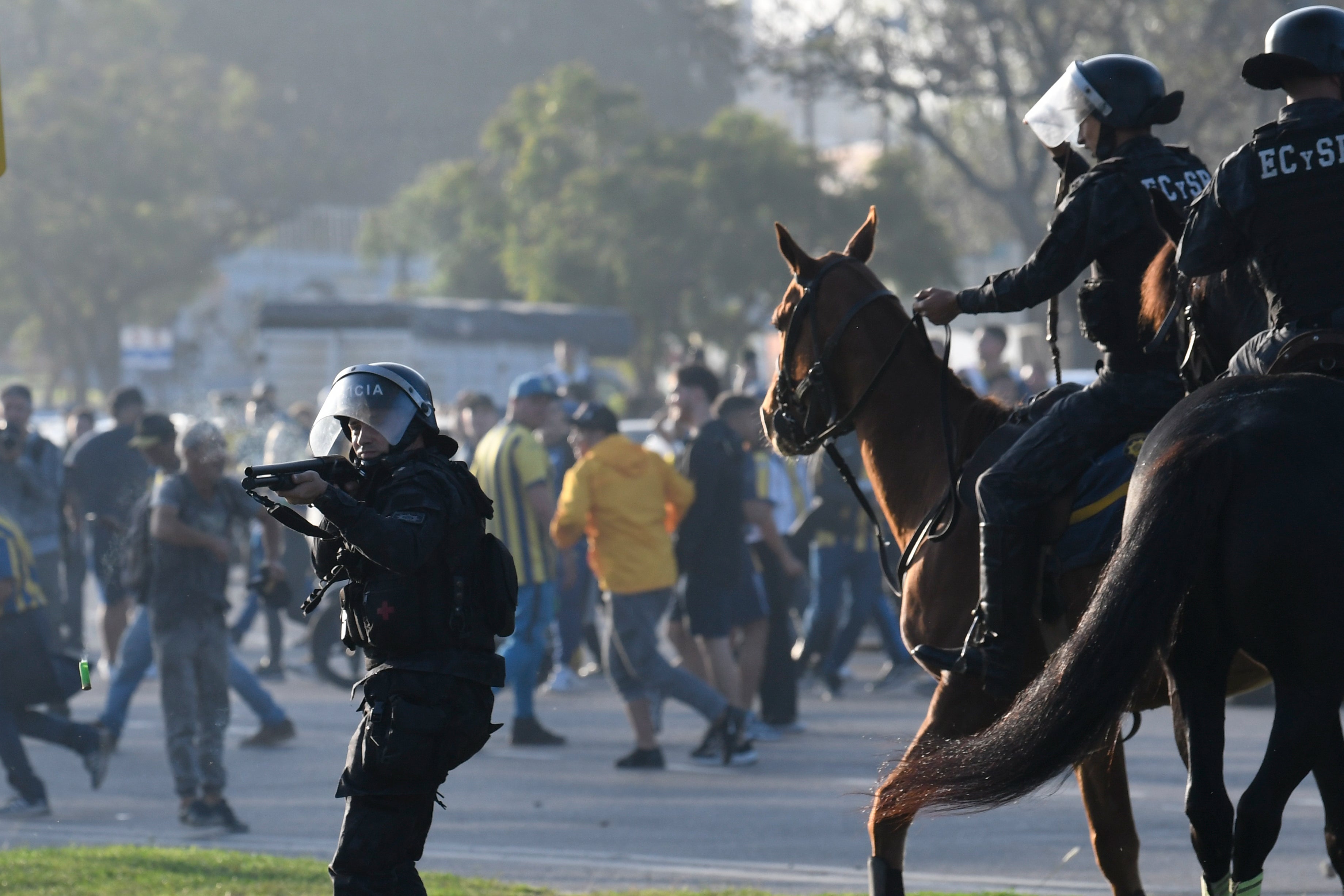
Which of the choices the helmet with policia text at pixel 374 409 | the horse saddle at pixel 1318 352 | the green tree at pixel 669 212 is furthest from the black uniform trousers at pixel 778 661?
the green tree at pixel 669 212

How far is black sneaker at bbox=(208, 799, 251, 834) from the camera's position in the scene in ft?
26.8

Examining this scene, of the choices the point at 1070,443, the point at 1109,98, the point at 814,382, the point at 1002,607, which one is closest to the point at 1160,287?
the point at 1070,443

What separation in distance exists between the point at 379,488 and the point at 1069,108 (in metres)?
2.41

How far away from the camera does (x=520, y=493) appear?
10.9 m

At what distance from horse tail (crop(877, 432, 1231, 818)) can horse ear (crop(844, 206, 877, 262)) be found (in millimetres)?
1896

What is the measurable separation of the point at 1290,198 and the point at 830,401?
1889 mm

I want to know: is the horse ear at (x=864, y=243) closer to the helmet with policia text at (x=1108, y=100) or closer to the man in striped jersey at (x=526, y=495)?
the helmet with policia text at (x=1108, y=100)

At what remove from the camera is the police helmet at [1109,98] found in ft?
16.9

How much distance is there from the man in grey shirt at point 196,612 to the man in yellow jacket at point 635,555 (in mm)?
1804

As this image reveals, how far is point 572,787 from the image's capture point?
9.09 meters

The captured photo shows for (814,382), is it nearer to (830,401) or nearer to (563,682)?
(830,401)

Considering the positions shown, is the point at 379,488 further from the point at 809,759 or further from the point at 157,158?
the point at 157,158

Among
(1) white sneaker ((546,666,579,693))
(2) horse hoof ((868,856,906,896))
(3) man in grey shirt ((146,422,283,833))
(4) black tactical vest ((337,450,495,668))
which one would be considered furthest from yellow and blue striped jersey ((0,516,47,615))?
(2) horse hoof ((868,856,906,896))

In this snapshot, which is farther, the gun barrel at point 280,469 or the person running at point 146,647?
the person running at point 146,647
